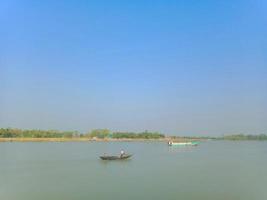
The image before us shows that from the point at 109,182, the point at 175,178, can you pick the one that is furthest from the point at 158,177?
the point at 109,182

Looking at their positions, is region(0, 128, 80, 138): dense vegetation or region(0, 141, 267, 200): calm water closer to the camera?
region(0, 141, 267, 200): calm water

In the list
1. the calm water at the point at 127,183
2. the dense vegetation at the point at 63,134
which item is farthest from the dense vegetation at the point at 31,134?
the calm water at the point at 127,183

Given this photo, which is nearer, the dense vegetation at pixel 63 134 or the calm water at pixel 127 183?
the calm water at pixel 127 183

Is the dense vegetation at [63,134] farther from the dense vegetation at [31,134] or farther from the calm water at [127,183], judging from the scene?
the calm water at [127,183]

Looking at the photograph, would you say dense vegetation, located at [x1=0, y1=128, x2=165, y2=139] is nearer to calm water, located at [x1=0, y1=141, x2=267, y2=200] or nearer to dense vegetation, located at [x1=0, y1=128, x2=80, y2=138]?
dense vegetation, located at [x1=0, y1=128, x2=80, y2=138]

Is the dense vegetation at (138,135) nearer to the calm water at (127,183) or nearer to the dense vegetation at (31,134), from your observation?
the dense vegetation at (31,134)

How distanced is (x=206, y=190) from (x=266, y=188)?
182 centimetres

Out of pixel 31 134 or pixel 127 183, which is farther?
pixel 31 134

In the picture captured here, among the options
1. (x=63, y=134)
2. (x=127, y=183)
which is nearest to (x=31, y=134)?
(x=63, y=134)

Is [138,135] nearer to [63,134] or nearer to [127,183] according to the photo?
[63,134]

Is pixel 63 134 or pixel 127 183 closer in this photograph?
pixel 127 183

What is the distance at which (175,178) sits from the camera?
1175 centimetres

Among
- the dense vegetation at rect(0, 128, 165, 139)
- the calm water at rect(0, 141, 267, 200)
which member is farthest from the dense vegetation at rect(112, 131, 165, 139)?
the calm water at rect(0, 141, 267, 200)

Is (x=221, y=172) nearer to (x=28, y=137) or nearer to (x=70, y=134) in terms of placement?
(x=28, y=137)
